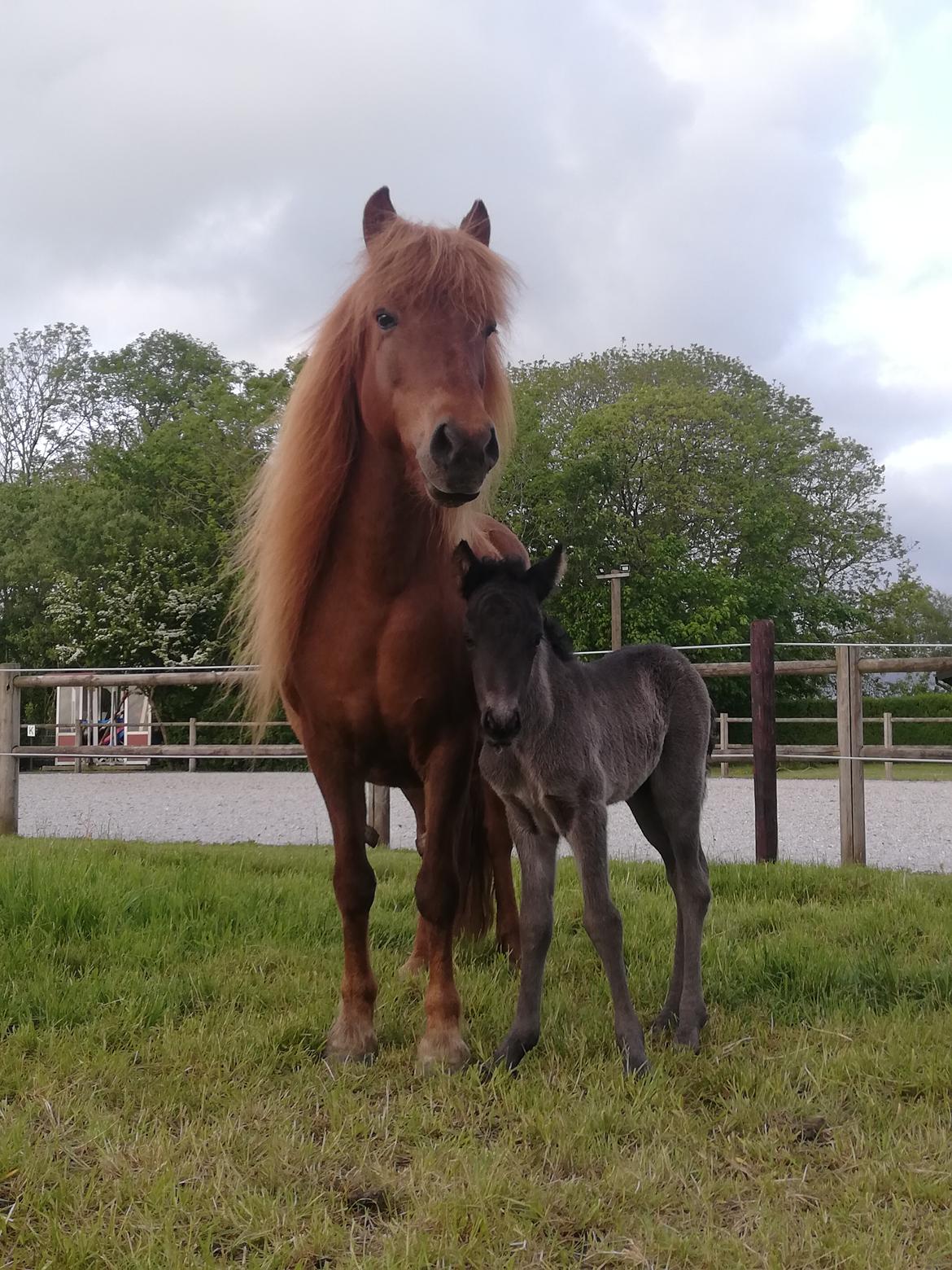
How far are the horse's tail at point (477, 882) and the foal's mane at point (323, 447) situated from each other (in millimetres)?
1243

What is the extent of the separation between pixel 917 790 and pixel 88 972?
15648mm

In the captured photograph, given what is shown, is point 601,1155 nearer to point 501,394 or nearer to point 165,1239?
point 165,1239

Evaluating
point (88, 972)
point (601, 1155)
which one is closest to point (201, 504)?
point (88, 972)

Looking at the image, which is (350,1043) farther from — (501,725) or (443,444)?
(443,444)

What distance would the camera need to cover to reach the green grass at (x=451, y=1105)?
6.88 feet

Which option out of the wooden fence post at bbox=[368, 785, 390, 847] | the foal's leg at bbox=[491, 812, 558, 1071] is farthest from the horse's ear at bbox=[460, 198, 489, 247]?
the wooden fence post at bbox=[368, 785, 390, 847]

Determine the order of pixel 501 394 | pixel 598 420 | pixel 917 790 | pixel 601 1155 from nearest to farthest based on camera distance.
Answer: pixel 601 1155 < pixel 501 394 < pixel 917 790 < pixel 598 420

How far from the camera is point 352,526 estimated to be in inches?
136

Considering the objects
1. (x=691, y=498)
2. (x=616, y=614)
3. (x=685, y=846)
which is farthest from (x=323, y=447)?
(x=691, y=498)

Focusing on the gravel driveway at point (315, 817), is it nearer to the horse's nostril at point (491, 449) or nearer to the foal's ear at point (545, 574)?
the foal's ear at point (545, 574)

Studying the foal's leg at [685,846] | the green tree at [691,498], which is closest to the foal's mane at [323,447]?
the foal's leg at [685,846]

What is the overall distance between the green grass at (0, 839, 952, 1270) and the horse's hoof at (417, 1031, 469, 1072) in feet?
0.22

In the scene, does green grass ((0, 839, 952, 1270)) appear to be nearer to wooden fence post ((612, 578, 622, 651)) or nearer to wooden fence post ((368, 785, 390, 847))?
wooden fence post ((368, 785, 390, 847))

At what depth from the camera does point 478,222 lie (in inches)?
147
